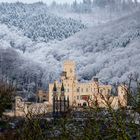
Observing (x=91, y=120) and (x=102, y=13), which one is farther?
(x=102, y=13)

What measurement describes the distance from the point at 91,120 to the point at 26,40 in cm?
9697

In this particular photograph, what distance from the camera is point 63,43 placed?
10175 cm

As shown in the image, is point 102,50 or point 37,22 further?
point 37,22

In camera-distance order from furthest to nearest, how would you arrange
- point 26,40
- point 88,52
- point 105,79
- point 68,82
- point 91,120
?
1. point 26,40
2. point 88,52
3. point 105,79
4. point 68,82
5. point 91,120

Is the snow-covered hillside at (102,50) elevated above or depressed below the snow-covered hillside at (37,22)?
below

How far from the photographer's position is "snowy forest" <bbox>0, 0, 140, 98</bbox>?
77312 mm

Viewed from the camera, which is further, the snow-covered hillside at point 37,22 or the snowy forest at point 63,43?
the snow-covered hillside at point 37,22

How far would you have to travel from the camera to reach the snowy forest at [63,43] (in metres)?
77.3

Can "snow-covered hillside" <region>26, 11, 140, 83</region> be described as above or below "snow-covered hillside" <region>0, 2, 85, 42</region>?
below

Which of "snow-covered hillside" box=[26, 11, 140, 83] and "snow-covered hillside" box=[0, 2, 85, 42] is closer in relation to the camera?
"snow-covered hillside" box=[26, 11, 140, 83]

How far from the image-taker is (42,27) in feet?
360

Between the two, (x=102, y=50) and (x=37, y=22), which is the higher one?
(x=37, y=22)

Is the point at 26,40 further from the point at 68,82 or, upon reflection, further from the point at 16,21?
the point at 68,82

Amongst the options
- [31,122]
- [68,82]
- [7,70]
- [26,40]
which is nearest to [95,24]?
[26,40]
